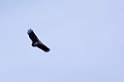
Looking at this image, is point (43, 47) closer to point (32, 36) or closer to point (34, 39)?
point (34, 39)

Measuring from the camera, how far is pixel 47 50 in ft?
379

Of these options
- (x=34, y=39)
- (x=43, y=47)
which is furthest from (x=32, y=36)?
(x=43, y=47)

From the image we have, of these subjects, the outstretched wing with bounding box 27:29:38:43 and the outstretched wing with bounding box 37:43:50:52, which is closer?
the outstretched wing with bounding box 27:29:38:43

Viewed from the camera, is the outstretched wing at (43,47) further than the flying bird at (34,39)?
Yes

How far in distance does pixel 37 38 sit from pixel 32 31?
1.55 m

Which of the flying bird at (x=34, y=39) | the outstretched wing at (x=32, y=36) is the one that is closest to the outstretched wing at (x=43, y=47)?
the flying bird at (x=34, y=39)

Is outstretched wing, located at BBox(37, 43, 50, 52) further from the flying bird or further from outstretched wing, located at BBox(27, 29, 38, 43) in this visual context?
outstretched wing, located at BBox(27, 29, 38, 43)

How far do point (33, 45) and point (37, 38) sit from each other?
1407mm

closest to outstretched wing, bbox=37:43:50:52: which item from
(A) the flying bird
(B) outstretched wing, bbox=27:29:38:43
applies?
(A) the flying bird

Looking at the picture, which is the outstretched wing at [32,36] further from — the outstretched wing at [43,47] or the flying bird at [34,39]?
the outstretched wing at [43,47]

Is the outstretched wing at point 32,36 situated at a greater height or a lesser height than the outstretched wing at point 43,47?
greater

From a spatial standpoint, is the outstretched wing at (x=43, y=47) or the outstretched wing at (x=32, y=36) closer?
the outstretched wing at (x=32, y=36)

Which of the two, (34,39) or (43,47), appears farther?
(43,47)

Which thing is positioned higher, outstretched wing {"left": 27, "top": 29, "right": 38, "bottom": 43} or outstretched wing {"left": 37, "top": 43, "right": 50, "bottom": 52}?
outstretched wing {"left": 27, "top": 29, "right": 38, "bottom": 43}
